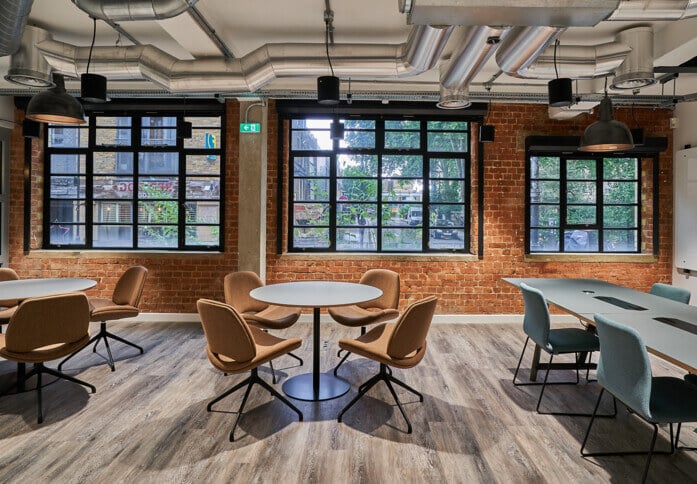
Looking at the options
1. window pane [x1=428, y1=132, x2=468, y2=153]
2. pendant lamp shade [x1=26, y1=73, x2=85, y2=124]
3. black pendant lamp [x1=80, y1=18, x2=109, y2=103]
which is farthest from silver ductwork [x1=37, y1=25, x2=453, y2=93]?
window pane [x1=428, y1=132, x2=468, y2=153]

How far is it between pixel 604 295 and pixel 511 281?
882 millimetres

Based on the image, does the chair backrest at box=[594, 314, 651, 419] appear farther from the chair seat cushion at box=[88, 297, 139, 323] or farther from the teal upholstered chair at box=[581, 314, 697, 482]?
the chair seat cushion at box=[88, 297, 139, 323]

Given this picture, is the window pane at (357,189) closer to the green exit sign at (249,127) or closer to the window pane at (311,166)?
the window pane at (311,166)

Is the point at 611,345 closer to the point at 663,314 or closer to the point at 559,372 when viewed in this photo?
the point at 663,314

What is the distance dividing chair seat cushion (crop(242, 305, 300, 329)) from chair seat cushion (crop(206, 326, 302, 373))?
1.36ft

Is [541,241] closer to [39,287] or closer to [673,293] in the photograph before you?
[673,293]

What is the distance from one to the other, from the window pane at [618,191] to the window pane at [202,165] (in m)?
6.02

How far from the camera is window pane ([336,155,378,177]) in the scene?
20.5ft

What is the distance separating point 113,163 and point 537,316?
6144 millimetres

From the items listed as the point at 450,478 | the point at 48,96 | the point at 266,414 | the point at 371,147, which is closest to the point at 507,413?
the point at 450,478

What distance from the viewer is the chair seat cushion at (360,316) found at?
4.00 m

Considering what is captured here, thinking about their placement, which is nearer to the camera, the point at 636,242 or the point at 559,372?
the point at 559,372

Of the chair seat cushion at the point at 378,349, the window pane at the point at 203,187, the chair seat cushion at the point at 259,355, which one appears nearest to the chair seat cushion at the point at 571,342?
the chair seat cushion at the point at 378,349

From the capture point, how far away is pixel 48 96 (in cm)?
341
